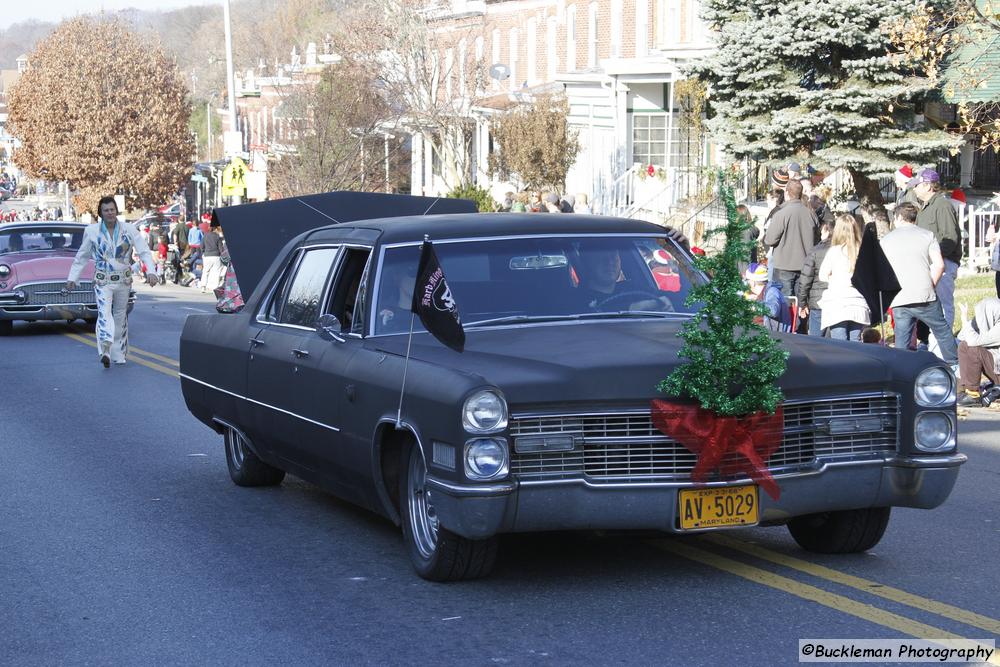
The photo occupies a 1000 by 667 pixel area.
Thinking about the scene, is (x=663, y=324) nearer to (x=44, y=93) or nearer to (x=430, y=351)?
(x=430, y=351)

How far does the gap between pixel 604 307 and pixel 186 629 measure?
102 inches

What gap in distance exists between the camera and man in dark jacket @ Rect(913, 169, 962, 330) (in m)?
15.2

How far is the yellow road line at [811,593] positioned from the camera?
224 inches

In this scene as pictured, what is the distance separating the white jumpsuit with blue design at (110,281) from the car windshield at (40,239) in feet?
22.1

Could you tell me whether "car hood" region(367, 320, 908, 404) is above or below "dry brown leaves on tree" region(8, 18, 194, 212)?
below

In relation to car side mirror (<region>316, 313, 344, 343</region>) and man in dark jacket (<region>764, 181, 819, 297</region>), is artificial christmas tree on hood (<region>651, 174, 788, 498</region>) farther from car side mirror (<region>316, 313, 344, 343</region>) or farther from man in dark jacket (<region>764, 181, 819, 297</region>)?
man in dark jacket (<region>764, 181, 819, 297</region>)

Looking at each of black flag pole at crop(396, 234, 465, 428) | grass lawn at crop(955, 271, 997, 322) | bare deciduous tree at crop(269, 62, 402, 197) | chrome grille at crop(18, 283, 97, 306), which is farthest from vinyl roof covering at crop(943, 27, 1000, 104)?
bare deciduous tree at crop(269, 62, 402, 197)

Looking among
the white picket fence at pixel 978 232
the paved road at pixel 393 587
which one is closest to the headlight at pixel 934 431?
the paved road at pixel 393 587

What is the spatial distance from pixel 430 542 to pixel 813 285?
973 cm

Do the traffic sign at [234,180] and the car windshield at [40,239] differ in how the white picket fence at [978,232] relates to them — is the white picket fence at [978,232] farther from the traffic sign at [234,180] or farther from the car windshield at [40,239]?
the traffic sign at [234,180]

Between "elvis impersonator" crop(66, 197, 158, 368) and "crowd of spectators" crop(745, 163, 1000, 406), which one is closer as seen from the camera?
"crowd of spectators" crop(745, 163, 1000, 406)

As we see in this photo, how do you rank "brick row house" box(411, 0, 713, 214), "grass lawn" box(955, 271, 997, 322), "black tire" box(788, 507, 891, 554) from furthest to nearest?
"brick row house" box(411, 0, 713, 214), "grass lawn" box(955, 271, 997, 322), "black tire" box(788, 507, 891, 554)

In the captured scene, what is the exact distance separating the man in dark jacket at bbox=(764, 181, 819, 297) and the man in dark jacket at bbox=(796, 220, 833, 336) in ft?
0.81

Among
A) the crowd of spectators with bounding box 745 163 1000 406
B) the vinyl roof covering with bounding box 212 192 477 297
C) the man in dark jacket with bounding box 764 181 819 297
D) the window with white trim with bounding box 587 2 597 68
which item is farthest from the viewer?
the window with white trim with bounding box 587 2 597 68
